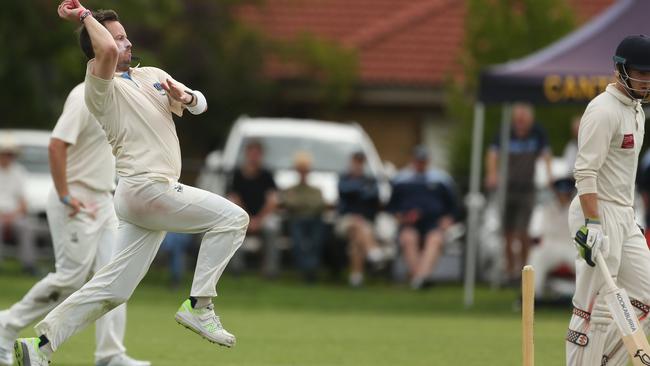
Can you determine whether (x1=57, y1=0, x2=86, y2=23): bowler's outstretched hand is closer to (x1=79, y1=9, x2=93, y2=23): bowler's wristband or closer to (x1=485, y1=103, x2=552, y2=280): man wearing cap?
(x1=79, y1=9, x2=93, y2=23): bowler's wristband

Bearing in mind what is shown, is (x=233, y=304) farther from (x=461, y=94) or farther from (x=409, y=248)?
(x=461, y=94)

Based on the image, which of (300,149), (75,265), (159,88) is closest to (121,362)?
(75,265)

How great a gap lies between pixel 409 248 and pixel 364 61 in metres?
9.18

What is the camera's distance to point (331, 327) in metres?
15.1

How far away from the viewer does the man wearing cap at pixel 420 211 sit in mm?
19828

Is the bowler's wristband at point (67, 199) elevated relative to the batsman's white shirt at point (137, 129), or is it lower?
lower

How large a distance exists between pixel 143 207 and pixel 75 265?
6.38 feet

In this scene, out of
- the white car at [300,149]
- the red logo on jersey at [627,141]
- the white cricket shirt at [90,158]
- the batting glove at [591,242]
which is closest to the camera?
the batting glove at [591,242]

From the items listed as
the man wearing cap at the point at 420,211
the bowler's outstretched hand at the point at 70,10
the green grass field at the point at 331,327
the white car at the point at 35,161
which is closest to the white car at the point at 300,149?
the man wearing cap at the point at 420,211

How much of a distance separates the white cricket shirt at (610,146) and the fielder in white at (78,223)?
12.0 ft

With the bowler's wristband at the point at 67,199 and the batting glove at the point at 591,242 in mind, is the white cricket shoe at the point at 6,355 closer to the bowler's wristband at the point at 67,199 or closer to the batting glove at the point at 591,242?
the bowler's wristband at the point at 67,199

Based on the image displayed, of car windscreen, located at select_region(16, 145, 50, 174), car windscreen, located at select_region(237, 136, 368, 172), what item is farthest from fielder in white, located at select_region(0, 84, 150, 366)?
car windscreen, located at select_region(16, 145, 50, 174)

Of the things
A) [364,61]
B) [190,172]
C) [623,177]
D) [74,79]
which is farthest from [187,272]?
[623,177]

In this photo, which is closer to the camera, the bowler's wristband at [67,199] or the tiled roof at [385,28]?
the bowler's wristband at [67,199]
